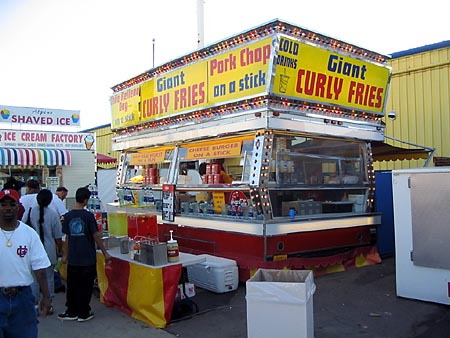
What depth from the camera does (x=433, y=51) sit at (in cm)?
1078

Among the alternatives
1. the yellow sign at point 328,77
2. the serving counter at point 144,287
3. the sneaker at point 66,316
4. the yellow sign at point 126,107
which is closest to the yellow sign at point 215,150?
the yellow sign at point 328,77

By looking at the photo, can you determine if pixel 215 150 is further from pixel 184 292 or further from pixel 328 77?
pixel 184 292

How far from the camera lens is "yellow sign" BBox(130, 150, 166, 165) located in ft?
31.6

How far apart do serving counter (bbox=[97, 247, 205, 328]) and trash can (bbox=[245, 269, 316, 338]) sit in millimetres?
1455

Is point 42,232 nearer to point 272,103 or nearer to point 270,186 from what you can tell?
point 270,186

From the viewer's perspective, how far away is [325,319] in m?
5.38

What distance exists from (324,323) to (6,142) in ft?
60.0

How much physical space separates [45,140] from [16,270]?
61.7 feet

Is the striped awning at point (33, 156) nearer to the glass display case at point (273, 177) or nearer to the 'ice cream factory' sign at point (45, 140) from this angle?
the 'ice cream factory' sign at point (45, 140)

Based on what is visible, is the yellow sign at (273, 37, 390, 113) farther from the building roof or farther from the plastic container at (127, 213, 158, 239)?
the building roof

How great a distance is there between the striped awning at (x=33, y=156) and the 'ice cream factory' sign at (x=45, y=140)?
593 mm

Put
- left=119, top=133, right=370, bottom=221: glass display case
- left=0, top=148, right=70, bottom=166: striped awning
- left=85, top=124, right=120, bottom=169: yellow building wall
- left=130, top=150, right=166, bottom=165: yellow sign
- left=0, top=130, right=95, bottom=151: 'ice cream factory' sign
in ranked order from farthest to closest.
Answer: left=85, top=124, right=120, bottom=169: yellow building wall
left=0, top=130, right=95, bottom=151: 'ice cream factory' sign
left=0, top=148, right=70, bottom=166: striped awning
left=130, top=150, right=166, bottom=165: yellow sign
left=119, top=133, right=370, bottom=221: glass display case

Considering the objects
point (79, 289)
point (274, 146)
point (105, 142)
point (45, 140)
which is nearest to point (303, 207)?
point (274, 146)

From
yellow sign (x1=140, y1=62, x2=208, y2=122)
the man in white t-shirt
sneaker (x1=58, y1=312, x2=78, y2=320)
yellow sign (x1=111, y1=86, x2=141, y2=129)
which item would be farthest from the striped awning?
the man in white t-shirt
